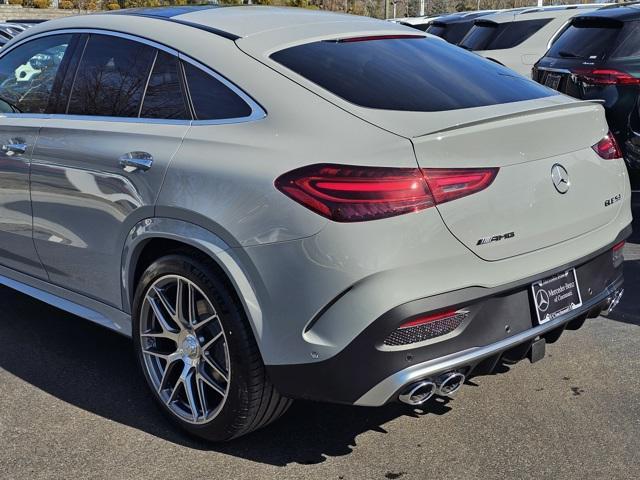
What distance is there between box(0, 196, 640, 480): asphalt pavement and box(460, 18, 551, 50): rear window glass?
7954 millimetres

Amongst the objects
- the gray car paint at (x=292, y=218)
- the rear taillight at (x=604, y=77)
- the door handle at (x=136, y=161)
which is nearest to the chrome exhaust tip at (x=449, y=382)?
the gray car paint at (x=292, y=218)

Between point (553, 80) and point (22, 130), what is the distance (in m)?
4.83

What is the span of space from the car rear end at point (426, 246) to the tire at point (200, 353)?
0.18m

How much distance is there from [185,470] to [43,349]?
5.22ft

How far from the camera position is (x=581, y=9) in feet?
37.2

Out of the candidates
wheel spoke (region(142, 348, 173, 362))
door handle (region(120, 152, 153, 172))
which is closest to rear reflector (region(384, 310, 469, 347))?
wheel spoke (region(142, 348, 173, 362))

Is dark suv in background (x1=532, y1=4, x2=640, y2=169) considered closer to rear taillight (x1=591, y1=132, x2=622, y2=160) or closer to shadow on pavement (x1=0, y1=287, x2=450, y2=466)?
rear taillight (x1=591, y1=132, x2=622, y2=160)

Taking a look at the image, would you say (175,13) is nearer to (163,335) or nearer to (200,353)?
(163,335)

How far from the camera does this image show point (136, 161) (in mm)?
3416

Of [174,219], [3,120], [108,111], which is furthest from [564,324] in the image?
[3,120]

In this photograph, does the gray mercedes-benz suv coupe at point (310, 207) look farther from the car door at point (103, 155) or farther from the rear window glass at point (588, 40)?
the rear window glass at point (588, 40)

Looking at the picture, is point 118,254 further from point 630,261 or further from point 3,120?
point 630,261

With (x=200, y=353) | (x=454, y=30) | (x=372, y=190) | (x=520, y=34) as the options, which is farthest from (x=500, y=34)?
(x=372, y=190)

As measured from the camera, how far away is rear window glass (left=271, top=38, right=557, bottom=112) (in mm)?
3158
